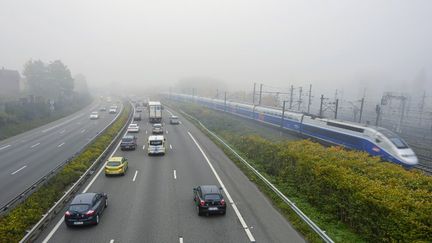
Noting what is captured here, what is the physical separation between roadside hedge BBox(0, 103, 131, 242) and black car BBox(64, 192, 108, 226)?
1966 mm

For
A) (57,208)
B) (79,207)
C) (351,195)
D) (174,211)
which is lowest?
(174,211)

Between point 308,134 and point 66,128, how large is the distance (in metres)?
44.7

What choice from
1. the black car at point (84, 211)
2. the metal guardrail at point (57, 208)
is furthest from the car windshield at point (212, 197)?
the metal guardrail at point (57, 208)

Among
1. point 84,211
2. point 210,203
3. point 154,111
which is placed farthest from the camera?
point 154,111

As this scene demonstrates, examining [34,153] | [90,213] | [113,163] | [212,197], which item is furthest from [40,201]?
[34,153]

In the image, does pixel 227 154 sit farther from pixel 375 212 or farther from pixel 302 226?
pixel 375 212

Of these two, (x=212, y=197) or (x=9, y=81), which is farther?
(x=9, y=81)

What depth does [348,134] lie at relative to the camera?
37781mm

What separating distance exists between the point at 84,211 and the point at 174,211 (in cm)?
534

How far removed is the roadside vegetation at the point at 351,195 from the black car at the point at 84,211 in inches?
438

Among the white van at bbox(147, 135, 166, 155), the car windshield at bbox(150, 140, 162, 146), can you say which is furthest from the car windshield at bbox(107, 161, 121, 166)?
the car windshield at bbox(150, 140, 162, 146)

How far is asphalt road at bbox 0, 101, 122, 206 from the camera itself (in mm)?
25500

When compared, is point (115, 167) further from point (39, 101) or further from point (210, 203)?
point (39, 101)

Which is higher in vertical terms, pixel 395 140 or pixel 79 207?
pixel 395 140
